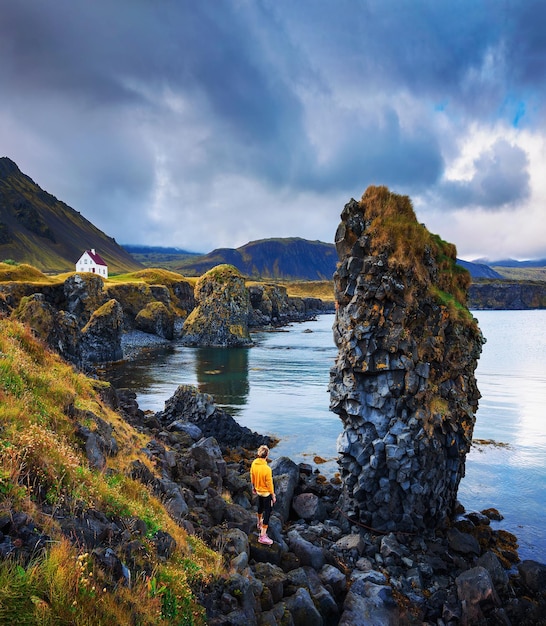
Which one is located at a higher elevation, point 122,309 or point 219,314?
point 122,309

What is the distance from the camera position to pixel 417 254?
24.2 m

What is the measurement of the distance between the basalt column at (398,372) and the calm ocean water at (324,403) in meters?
5.53

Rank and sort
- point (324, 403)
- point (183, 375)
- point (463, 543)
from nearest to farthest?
point (463, 543)
point (324, 403)
point (183, 375)

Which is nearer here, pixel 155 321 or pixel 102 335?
pixel 102 335

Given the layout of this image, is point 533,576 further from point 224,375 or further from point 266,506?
point 224,375

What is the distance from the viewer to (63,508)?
8.55 metres

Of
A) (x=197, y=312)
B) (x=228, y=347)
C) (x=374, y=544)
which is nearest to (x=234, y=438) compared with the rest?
(x=374, y=544)

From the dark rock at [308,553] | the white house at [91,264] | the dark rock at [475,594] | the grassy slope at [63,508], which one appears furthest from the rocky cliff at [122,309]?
the dark rock at [475,594]

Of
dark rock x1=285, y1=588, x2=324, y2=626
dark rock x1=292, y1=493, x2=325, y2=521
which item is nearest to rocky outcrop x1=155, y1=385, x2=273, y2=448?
dark rock x1=292, y1=493, x2=325, y2=521

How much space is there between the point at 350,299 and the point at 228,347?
82772mm

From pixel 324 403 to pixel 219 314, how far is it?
2550 inches

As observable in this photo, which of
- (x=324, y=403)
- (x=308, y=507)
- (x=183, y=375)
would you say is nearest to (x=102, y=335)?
(x=183, y=375)

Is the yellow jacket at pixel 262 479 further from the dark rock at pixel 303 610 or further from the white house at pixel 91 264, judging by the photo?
the white house at pixel 91 264

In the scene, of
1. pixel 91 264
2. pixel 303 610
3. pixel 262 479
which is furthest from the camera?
pixel 91 264
